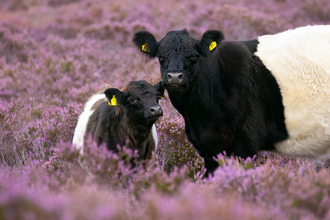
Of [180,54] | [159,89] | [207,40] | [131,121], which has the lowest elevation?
[131,121]

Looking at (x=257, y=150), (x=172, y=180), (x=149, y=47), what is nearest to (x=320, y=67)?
(x=257, y=150)

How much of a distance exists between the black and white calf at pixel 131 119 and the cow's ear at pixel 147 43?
0.39m

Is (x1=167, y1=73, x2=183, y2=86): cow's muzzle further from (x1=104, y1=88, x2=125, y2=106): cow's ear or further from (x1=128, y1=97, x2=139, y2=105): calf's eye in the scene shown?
(x1=104, y1=88, x2=125, y2=106): cow's ear

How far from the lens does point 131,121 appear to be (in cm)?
382

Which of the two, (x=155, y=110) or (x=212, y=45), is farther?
(x=212, y=45)

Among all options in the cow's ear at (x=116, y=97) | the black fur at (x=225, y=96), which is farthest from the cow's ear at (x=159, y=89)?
the cow's ear at (x=116, y=97)

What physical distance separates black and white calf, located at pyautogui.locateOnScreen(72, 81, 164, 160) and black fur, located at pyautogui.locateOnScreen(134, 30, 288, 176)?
33 centimetres

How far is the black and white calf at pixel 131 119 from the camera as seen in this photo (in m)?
3.69

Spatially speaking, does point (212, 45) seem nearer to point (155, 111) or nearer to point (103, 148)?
point (155, 111)

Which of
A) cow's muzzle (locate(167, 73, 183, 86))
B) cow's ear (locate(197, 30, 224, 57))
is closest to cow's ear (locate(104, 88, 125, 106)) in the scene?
cow's muzzle (locate(167, 73, 183, 86))

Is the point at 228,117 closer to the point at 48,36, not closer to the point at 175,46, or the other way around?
the point at 175,46

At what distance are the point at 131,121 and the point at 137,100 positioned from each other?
28 centimetres

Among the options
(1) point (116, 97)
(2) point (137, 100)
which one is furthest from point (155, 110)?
(1) point (116, 97)

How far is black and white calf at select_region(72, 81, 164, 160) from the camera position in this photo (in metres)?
3.69
